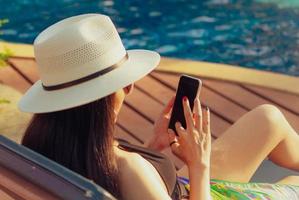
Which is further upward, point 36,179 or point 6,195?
point 36,179

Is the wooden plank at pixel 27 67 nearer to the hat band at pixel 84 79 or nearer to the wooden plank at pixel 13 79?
the wooden plank at pixel 13 79

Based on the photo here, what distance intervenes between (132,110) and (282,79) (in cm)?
89

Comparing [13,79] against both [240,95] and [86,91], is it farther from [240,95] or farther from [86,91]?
[86,91]

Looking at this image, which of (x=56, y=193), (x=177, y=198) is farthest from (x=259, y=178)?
(x=56, y=193)

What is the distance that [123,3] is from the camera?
737cm

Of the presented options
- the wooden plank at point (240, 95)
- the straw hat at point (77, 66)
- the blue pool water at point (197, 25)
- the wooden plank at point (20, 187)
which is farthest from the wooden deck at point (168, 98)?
the blue pool water at point (197, 25)

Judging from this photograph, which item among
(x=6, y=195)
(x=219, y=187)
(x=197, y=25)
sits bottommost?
(x=197, y=25)

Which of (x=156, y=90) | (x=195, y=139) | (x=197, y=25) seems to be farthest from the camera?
(x=197, y=25)

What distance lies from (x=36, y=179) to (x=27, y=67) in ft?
8.79

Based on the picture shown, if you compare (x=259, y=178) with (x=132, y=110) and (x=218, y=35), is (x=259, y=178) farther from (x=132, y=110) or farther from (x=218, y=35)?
(x=218, y=35)

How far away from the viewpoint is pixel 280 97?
4.00 m

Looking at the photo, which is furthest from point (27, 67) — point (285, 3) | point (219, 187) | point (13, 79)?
point (285, 3)

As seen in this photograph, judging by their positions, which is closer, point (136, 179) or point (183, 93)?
point (136, 179)

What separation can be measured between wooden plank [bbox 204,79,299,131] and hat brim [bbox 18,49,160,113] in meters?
1.72
